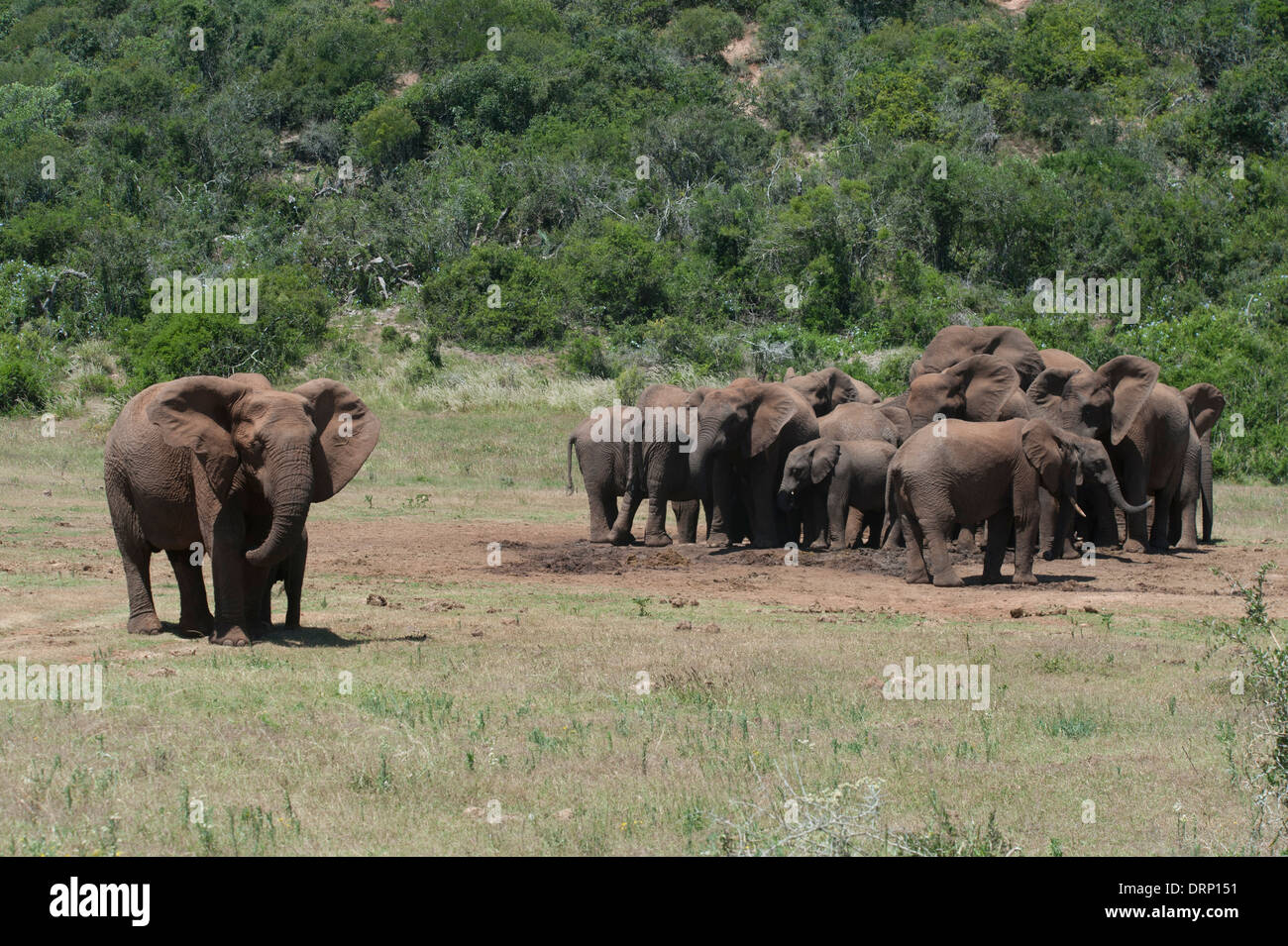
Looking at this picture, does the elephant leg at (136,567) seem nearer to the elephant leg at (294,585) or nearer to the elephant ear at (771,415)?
the elephant leg at (294,585)

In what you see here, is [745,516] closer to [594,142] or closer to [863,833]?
[863,833]

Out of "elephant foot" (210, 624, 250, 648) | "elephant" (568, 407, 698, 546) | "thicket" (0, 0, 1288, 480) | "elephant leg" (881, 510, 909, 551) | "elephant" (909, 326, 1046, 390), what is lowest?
"elephant foot" (210, 624, 250, 648)

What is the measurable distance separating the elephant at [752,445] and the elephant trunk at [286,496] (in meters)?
9.69

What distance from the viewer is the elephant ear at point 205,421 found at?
41.3ft

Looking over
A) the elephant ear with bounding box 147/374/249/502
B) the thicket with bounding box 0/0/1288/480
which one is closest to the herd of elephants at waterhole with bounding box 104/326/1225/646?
the elephant ear with bounding box 147/374/249/502

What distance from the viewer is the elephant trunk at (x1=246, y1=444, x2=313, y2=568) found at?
12211 millimetres

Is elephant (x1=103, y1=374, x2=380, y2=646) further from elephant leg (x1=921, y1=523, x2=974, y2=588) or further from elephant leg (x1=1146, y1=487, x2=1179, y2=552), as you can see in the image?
elephant leg (x1=1146, y1=487, x2=1179, y2=552)

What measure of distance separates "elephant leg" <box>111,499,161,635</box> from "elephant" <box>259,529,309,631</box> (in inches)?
37.0

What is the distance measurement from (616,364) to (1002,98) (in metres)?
28.0

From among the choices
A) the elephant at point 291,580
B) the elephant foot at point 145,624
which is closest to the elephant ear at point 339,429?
the elephant at point 291,580

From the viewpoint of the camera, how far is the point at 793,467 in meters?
20.9

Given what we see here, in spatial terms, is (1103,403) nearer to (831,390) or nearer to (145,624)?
(831,390)

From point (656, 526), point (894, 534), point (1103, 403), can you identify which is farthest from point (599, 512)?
A: point (1103, 403)

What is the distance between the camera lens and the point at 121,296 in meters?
47.1
